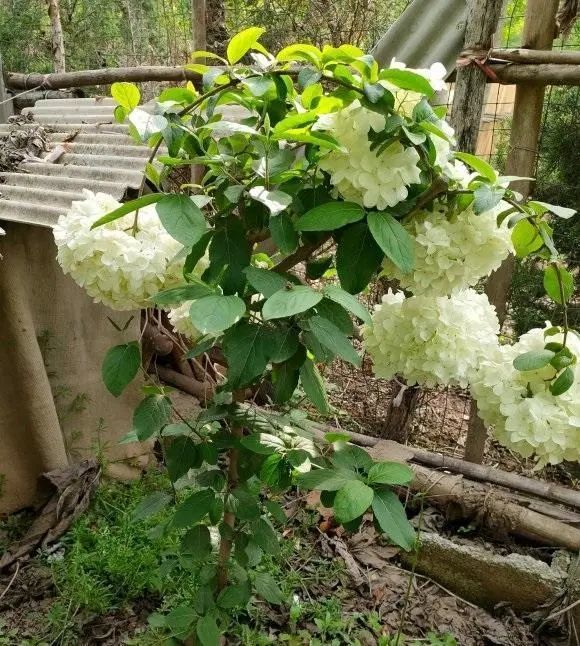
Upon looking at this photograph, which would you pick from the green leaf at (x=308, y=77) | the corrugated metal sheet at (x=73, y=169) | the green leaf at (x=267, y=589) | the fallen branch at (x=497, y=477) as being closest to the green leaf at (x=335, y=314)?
the green leaf at (x=308, y=77)

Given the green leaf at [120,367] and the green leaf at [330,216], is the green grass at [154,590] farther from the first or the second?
the green leaf at [330,216]

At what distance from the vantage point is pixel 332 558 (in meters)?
2.35

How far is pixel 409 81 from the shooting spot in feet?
2.63

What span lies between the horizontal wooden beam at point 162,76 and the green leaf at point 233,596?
1927mm

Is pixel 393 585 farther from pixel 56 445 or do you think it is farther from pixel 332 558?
pixel 56 445

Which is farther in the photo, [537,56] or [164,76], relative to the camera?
[164,76]

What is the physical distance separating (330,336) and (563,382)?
1.30 feet

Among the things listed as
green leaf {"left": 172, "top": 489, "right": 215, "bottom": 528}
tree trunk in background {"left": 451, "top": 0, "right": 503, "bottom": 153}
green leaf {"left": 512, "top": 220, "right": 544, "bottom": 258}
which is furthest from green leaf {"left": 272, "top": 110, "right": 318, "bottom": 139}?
tree trunk in background {"left": 451, "top": 0, "right": 503, "bottom": 153}

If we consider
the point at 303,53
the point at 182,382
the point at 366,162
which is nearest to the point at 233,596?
the point at 366,162

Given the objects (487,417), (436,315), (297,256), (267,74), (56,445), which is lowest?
(56,445)

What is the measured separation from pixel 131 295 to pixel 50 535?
1706mm

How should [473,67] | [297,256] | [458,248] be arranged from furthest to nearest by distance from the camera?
1. [473,67]
2. [297,256]
3. [458,248]

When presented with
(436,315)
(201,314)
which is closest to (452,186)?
(436,315)

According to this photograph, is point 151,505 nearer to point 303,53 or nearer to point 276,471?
point 276,471
